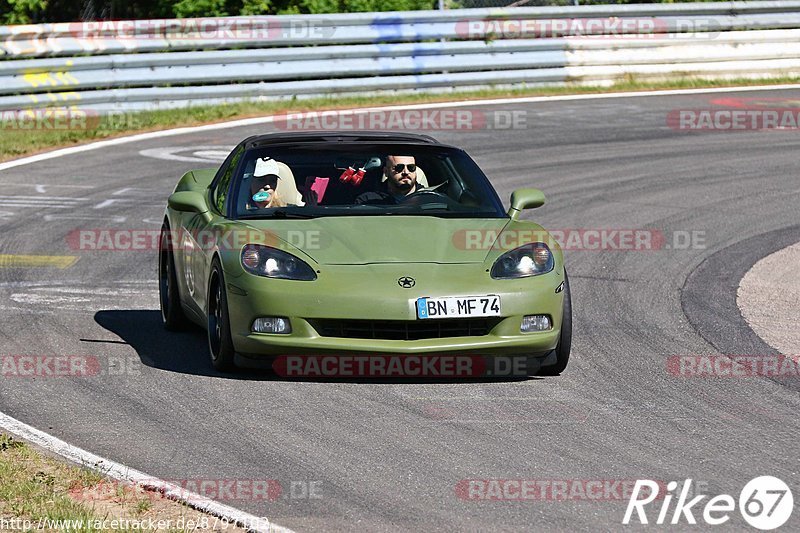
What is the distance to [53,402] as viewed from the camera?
23.9ft

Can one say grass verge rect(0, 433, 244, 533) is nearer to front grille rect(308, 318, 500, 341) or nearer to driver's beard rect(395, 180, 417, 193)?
front grille rect(308, 318, 500, 341)

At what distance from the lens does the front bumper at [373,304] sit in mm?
7438

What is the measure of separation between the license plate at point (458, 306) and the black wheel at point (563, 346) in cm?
Result: 52

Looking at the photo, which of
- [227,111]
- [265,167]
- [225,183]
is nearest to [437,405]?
[265,167]

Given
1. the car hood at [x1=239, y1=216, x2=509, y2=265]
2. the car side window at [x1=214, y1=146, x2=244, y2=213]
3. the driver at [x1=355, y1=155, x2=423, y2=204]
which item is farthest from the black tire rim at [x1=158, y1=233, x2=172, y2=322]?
the driver at [x1=355, y1=155, x2=423, y2=204]

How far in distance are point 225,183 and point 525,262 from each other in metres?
2.12

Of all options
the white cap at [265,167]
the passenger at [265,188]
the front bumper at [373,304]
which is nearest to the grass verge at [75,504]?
the front bumper at [373,304]

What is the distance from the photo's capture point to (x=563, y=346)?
26.0 ft

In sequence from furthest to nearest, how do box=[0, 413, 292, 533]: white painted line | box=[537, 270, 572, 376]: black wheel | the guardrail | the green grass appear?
the guardrail → the green grass → box=[537, 270, 572, 376]: black wheel → box=[0, 413, 292, 533]: white painted line

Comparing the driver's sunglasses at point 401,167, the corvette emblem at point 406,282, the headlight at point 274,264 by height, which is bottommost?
the corvette emblem at point 406,282

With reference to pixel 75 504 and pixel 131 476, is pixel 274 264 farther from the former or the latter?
pixel 75 504

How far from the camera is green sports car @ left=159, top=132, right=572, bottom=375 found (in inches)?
295

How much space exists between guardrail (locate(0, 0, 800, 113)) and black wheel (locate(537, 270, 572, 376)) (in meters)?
11.6

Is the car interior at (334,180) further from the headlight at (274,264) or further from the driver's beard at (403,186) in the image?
the headlight at (274,264)
